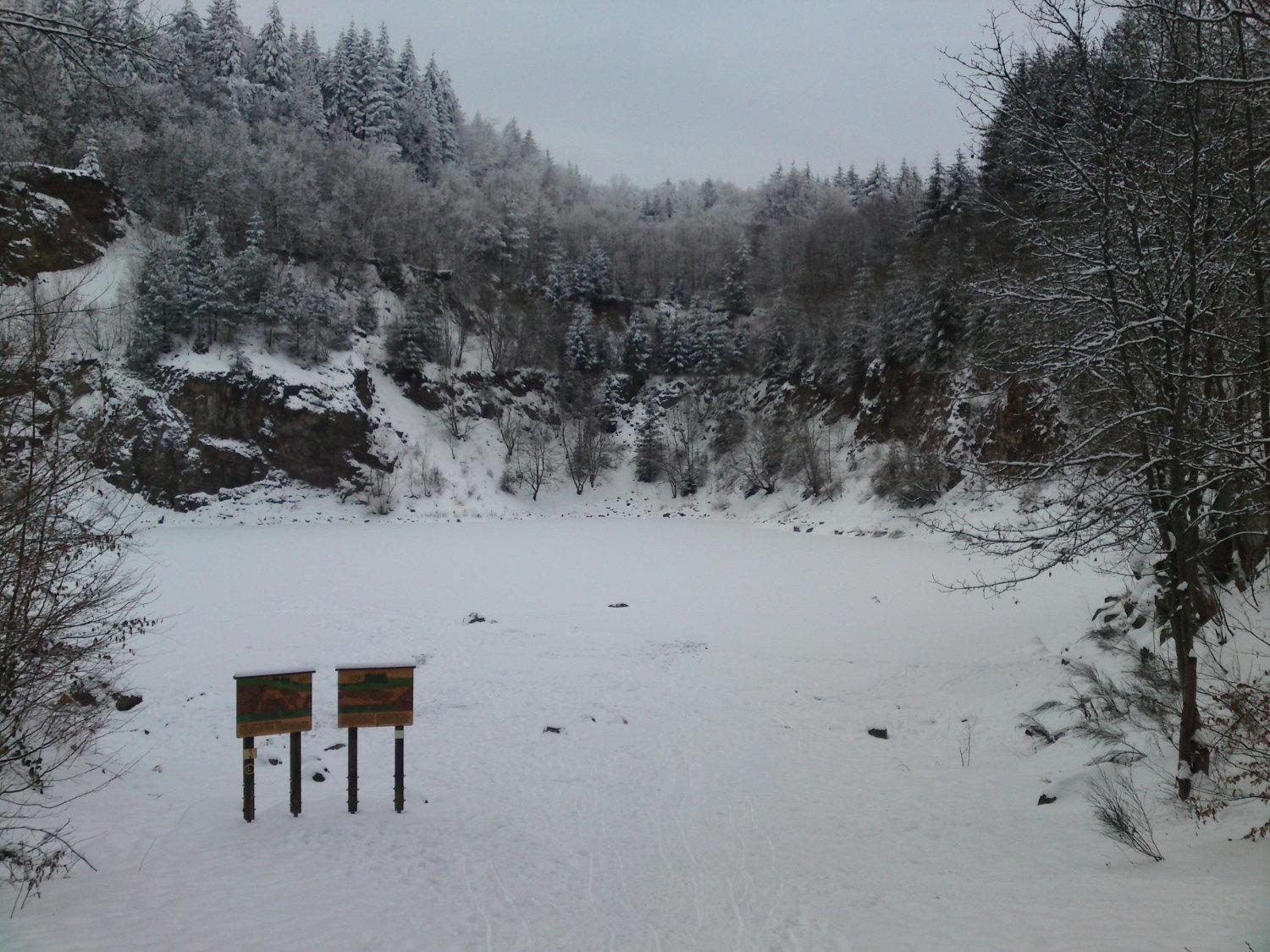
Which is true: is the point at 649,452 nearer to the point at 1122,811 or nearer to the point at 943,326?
the point at 943,326

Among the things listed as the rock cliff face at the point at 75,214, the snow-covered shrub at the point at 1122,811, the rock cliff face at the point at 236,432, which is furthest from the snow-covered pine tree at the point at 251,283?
the snow-covered shrub at the point at 1122,811

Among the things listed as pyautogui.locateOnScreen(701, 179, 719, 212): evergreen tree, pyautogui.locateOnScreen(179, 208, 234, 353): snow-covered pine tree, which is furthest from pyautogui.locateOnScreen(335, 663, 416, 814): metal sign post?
pyautogui.locateOnScreen(701, 179, 719, 212): evergreen tree

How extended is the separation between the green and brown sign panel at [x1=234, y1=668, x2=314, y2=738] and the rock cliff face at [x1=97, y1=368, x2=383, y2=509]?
30983mm

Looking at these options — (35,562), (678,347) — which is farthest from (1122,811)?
(678,347)

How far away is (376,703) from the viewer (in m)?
5.91

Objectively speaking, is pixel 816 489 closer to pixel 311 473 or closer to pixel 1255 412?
pixel 311 473

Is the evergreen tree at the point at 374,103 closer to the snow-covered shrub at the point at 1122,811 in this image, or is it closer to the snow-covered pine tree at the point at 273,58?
the snow-covered pine tree at the point at 273,58

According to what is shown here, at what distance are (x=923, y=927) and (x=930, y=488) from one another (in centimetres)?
2686

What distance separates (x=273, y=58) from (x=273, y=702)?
2713 inches

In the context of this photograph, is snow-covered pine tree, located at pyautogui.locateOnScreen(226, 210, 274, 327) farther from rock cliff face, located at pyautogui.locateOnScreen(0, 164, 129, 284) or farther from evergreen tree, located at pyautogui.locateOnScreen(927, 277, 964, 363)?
evergreen tree, located at pyautogui.locateOnScreen(927, 277, 964, 363)

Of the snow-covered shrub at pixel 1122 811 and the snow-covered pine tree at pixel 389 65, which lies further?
the snow-covered pine tree at pixel 389 65

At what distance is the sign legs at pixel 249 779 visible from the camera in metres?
5.47

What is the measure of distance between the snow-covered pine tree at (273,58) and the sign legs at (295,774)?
219 feet

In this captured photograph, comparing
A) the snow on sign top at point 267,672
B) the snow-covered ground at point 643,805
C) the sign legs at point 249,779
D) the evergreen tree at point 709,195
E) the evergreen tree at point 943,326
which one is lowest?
the snow-covered ground at point 643,805
